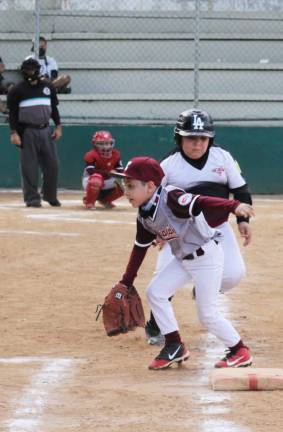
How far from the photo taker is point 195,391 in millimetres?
5887

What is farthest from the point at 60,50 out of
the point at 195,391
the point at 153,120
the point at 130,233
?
the point at 195,391

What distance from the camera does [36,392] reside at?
588 cm

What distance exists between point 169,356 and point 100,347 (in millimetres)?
864

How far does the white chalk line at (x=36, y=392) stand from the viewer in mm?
5215

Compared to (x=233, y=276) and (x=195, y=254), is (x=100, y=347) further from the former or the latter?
(x=195, y=254)

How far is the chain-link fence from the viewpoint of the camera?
61.7 ft

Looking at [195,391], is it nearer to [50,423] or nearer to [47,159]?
[50,423]

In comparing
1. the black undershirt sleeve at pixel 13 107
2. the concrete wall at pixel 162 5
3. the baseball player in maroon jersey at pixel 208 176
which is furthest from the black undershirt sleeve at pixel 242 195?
the concrete wall at pixel 162 5

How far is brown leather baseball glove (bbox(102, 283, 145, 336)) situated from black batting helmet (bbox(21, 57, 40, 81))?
833 centimetres

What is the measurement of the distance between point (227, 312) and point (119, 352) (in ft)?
4.92

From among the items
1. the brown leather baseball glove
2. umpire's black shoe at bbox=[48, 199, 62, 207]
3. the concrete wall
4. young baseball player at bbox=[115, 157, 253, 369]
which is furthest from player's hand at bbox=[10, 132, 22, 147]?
young baseball player at bbox=[115, 157, 253, 369]

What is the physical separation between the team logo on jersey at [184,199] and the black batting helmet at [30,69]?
360 inches

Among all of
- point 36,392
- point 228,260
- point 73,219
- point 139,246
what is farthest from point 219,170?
point 73,219

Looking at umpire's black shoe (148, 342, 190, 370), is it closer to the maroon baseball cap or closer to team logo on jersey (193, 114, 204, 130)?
the maroon baseball cap
